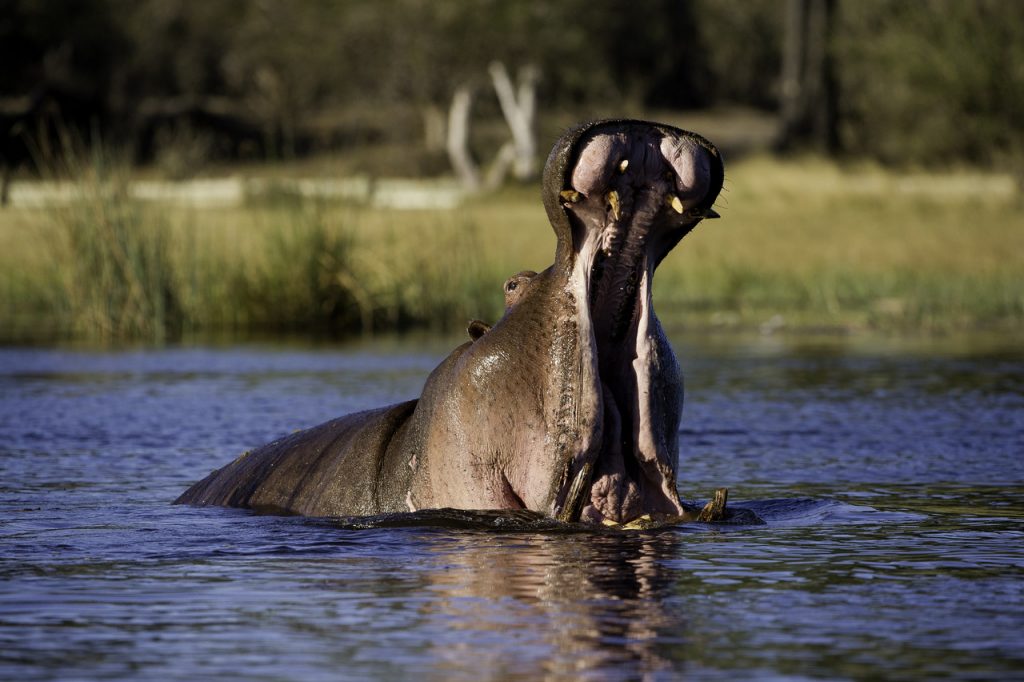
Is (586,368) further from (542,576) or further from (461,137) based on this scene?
(461,137)

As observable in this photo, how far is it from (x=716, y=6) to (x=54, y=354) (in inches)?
1553

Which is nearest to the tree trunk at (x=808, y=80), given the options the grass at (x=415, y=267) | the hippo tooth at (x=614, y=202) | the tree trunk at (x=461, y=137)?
the tree trunk at (x=461, y=137)

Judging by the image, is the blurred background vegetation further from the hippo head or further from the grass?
the hippo head

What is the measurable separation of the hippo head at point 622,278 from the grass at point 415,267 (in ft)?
29.3

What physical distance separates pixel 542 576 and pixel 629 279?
766 mm

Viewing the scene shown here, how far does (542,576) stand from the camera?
4625mm

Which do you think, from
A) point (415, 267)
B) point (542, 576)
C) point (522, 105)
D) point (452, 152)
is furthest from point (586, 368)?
point (522, 105)

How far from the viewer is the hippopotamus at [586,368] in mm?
4496

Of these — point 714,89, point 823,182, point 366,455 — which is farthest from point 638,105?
point 366,455

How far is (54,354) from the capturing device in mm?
12875

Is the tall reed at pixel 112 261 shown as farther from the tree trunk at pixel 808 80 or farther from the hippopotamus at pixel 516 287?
the tree trunk at pixel 808 80

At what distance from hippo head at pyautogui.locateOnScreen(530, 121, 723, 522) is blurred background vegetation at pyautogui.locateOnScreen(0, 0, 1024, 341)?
25.7 ft

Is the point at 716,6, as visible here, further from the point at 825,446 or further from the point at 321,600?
the point at 321,600

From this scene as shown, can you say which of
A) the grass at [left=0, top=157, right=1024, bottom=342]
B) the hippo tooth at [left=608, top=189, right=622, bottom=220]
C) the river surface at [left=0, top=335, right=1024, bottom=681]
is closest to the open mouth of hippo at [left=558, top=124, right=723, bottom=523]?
the hippo tooth at [left=608, top=189, right=622, bottom=220]
